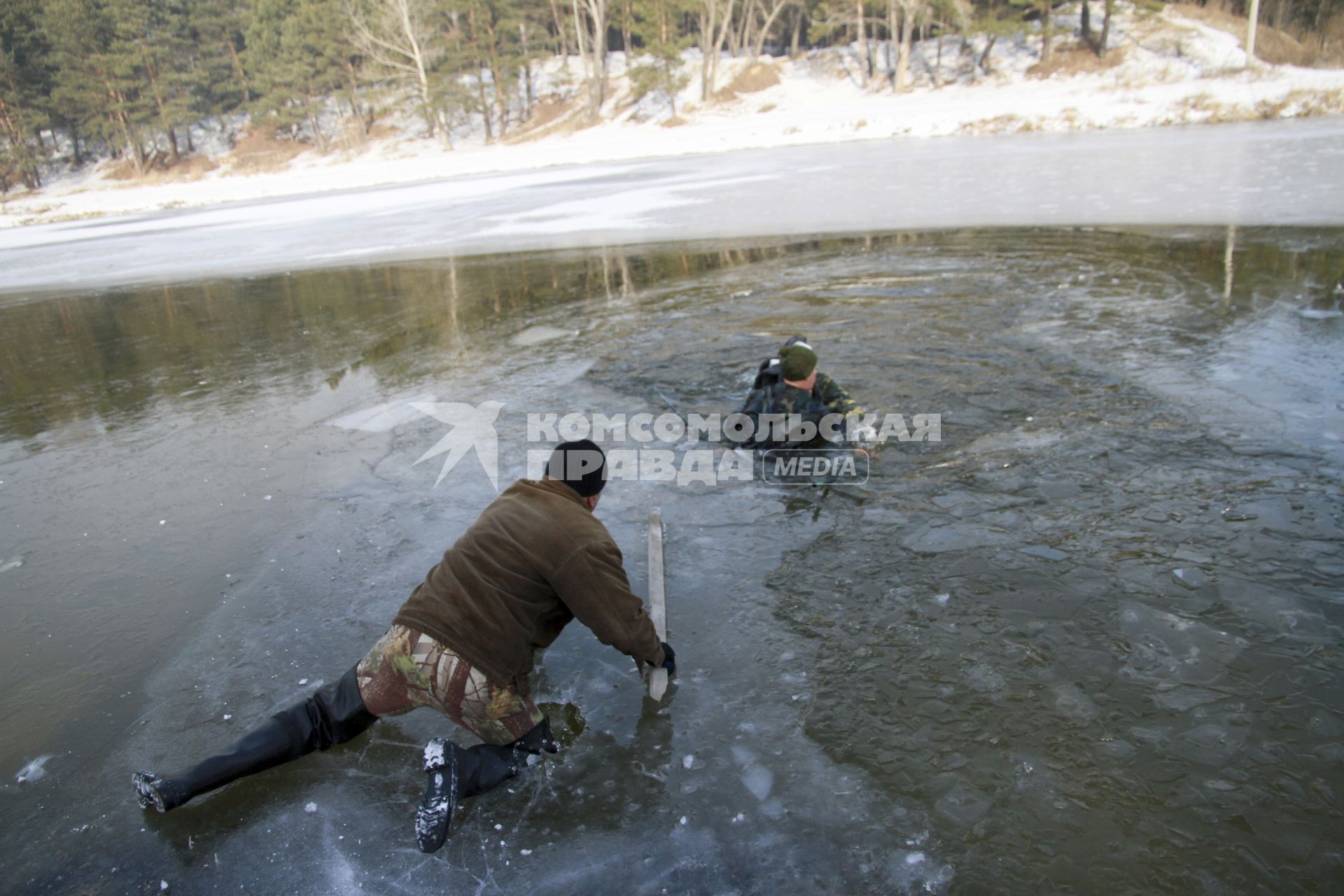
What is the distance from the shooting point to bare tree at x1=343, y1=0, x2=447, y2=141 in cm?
4578

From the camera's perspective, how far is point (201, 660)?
352 cm

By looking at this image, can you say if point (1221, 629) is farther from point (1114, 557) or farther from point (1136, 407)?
point (1136, 407)

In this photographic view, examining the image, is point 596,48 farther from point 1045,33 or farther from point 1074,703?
point 1074,703

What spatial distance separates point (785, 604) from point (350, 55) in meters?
60.2

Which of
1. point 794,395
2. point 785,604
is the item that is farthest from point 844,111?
point 785,604

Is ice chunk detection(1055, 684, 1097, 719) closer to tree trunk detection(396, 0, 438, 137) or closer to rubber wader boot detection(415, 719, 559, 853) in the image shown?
rubber wader boot detection(415, 719, 559, 853)

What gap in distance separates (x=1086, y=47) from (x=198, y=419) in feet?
147

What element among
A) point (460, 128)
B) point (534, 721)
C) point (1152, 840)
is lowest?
point (1152, 840)

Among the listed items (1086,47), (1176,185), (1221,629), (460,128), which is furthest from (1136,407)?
(460,128)

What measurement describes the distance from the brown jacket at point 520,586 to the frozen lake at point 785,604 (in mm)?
507

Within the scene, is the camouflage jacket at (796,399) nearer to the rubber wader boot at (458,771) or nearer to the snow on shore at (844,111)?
the rubber wader boot at (458,771)

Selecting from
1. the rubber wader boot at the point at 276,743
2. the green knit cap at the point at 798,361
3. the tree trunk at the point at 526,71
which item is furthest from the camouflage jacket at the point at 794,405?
the tree trunk at the point at 526,71

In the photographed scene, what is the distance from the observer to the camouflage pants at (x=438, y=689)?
2656mm

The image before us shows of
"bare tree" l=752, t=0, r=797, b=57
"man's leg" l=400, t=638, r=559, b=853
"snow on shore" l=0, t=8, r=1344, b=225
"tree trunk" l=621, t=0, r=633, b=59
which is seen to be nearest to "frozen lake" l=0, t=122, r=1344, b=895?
"man's leg" l=400, t=638, r=559, b=853
